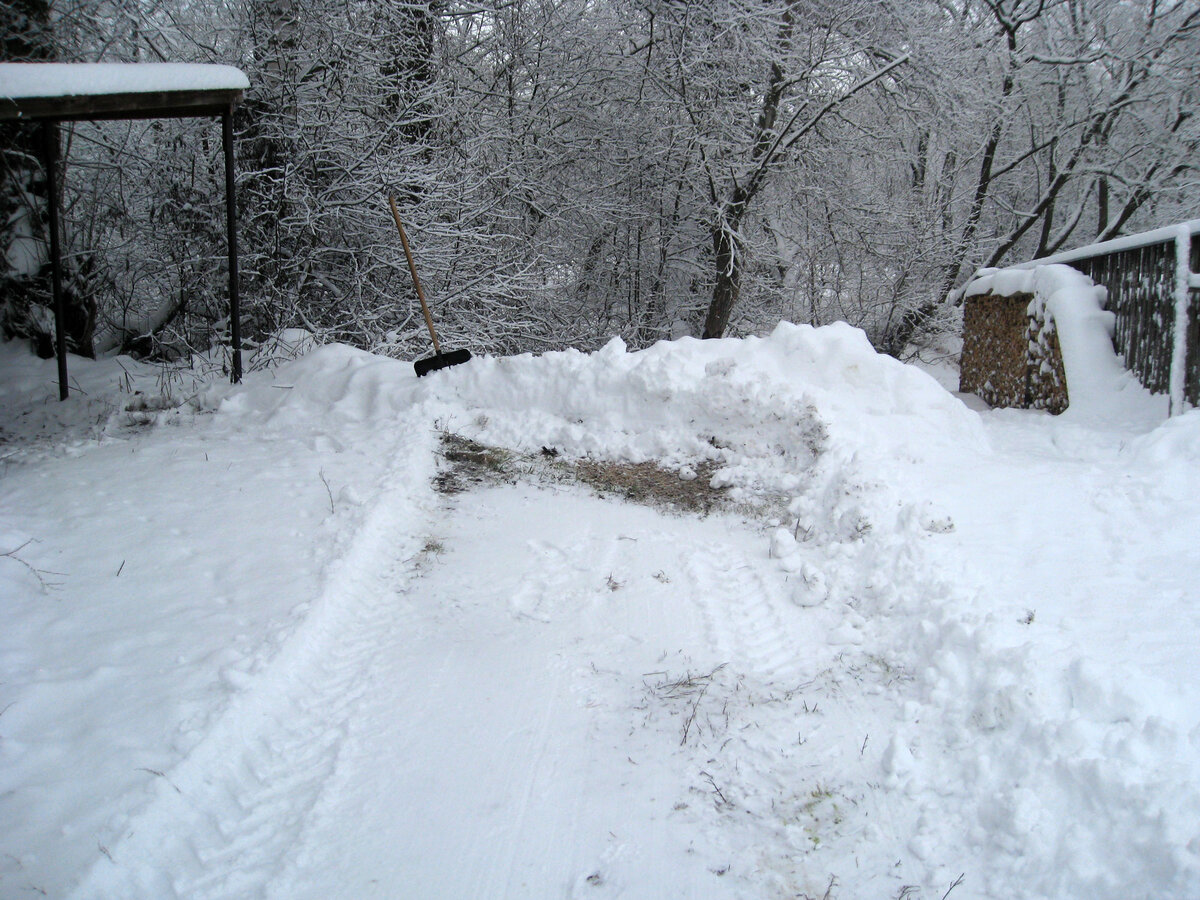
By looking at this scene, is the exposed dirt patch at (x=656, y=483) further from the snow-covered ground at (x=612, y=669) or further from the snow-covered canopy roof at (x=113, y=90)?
the snow-covered canopy roof at (x=113, y=90)

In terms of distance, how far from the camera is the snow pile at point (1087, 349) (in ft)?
21.4

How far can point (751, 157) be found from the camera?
35.5ft

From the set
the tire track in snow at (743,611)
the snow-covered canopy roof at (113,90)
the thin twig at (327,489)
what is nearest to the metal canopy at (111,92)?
the snow-covered canopy roof at (113,90)

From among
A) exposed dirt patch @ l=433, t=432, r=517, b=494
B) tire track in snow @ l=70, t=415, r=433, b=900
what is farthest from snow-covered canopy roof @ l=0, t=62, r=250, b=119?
tire track in snow @ l=70, t=415, r=433, b=900

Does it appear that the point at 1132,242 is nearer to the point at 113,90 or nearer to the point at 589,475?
the point at 589,475

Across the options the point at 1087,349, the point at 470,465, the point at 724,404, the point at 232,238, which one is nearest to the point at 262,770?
the point at 470,465

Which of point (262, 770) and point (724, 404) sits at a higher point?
point (724, 404)

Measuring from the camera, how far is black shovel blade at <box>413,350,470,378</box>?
24.1ft

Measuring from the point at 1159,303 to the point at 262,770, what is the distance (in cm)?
735

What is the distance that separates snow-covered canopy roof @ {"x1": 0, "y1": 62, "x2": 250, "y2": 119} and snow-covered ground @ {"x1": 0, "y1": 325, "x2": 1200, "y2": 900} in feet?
8.28

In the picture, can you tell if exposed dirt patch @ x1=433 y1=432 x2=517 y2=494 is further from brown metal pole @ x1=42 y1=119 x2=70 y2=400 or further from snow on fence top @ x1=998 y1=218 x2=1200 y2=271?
snow on fence top @ x1=998 y1=218 x2=1200 y2=271

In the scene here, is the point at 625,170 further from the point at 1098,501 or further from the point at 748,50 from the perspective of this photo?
the point at 1098,501

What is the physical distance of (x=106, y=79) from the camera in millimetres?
5355

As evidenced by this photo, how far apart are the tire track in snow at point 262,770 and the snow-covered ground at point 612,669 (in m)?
0.01
